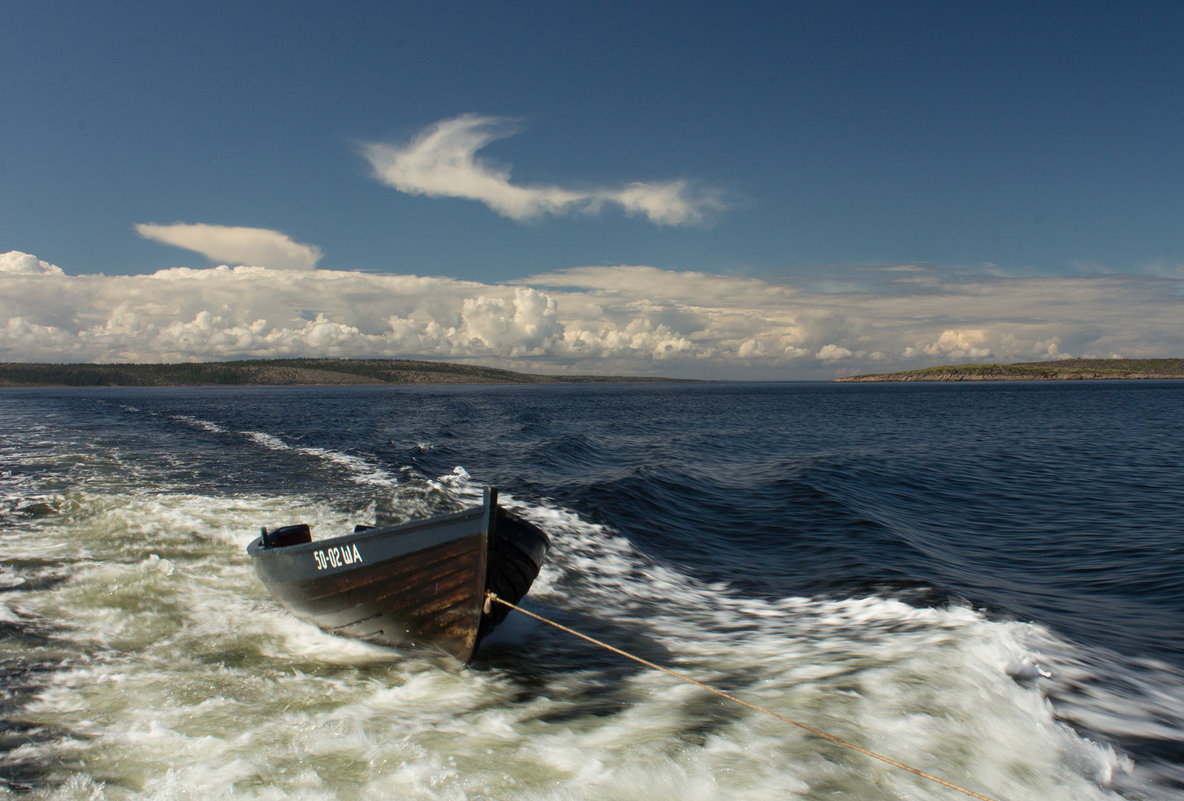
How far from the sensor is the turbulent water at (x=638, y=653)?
5.65 m

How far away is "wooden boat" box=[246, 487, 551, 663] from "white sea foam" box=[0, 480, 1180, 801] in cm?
49

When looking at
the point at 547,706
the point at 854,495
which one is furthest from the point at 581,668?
the point at 854,495

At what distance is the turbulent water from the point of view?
5.65 m

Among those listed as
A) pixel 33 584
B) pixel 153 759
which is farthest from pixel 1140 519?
pixel 33 584

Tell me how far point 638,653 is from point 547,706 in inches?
84.2

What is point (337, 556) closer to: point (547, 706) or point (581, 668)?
point (547, 706)

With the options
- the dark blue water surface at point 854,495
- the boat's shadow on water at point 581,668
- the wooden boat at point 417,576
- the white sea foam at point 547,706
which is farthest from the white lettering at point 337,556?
the dark blue water surface at point 854,495

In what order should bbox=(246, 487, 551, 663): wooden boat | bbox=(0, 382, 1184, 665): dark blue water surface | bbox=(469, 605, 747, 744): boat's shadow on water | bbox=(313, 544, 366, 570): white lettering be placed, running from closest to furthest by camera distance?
bbox=(469, 605, 747, 744): boat's shadow on water
bbox=(246, 487, 551, 663): wooden boat
bbox=(313, 544, 366, 570): white lettering
bbox=(0, 382, 1184, 665): dark blue water surface

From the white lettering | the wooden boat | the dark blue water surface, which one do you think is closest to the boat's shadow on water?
the wooden boat

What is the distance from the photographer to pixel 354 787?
5.38m

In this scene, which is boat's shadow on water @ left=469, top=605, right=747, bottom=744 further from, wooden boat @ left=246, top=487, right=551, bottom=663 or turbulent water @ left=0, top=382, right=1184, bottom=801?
wooden boat @ left=246, top=487, right=551, bottom=663

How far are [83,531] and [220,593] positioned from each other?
620cm

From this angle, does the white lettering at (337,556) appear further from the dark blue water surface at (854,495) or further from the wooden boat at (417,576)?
the dark blue water surface at (854,495)

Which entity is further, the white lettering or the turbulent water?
the white lettering
